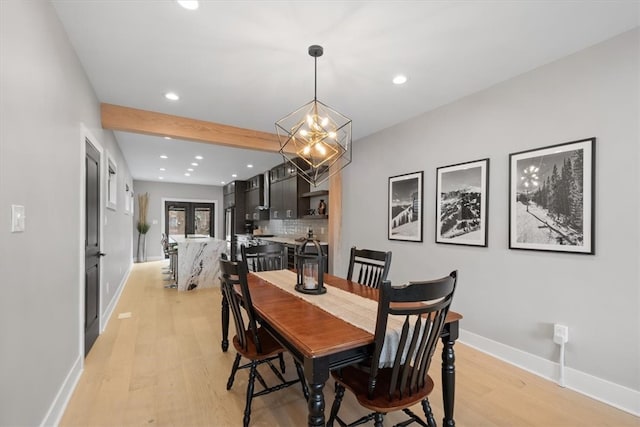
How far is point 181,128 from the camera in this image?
368 cm

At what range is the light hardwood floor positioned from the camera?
187cm

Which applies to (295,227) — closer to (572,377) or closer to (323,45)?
(323,45)

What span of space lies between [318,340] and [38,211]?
5.39 ft

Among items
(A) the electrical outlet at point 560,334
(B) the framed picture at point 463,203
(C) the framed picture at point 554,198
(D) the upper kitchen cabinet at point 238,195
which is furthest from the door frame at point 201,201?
(A) the electrical outlet at point 560,334

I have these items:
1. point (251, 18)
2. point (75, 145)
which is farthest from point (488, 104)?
point (75, 145)

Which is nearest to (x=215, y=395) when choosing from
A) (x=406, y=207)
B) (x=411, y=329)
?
(x=411, y=329)

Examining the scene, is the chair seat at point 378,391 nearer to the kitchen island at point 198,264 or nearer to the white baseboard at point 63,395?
the white baseboard at point 63,395

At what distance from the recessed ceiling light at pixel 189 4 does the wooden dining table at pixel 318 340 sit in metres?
1.84

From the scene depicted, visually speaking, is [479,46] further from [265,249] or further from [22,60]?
[22,60]

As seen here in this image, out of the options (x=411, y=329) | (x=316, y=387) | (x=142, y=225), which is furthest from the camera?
(x=142, y=225)

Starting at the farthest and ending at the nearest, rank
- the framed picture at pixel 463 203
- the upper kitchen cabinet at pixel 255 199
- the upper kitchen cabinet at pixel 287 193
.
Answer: the upper kitchen cabinet at pixel 255 199, the upper kitchen cabinet at pixel 287 193, the framed picture at pixel 463 203

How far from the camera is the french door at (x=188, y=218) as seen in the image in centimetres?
976

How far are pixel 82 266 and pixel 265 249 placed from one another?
152cm

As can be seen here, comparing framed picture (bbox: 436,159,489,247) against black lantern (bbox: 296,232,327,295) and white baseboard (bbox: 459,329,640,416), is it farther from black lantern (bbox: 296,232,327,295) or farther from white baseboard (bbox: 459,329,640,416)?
black lantern (bbox: 296,232,327,295)
